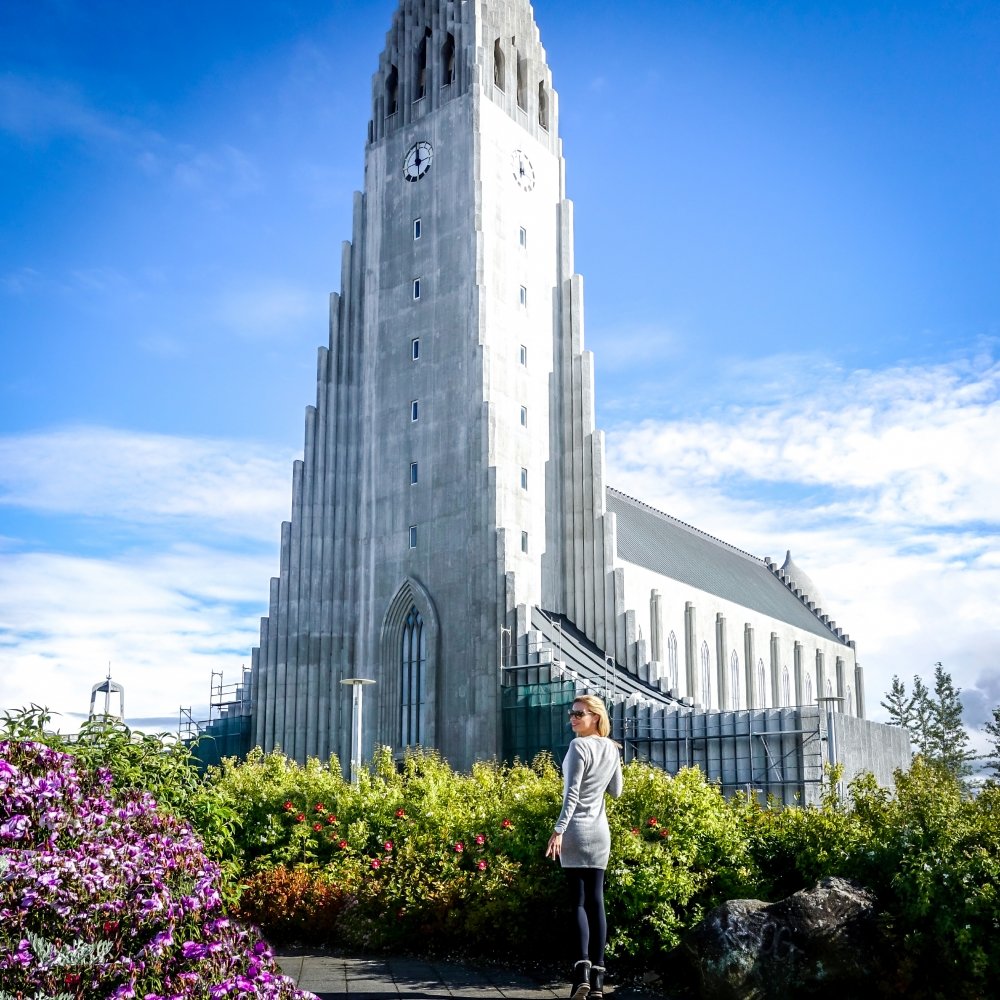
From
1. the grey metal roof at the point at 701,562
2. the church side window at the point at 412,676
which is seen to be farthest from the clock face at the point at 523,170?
the church side window at the point at 412,676

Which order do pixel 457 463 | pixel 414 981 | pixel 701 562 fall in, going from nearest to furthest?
pixel 414 981 → pixel 457 463 → pixel 701 562

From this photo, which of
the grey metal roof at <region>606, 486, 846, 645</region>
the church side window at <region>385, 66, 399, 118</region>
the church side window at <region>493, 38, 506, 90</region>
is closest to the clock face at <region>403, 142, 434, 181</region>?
the church side window at <region>385, 66, 399, 118</region>

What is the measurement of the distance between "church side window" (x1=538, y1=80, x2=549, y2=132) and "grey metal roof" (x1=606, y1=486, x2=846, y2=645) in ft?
66.5

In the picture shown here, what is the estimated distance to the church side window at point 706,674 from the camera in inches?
2554

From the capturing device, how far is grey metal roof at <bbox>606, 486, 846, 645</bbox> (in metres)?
64.7

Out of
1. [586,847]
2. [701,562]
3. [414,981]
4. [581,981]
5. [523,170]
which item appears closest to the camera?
[581,981]

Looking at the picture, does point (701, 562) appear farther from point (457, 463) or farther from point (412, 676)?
point (412, 676)

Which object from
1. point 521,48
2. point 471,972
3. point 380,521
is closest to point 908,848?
point 471,972

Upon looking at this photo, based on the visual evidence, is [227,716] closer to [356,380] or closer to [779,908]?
[356,380]

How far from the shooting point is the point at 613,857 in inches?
504

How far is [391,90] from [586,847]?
5642 cm

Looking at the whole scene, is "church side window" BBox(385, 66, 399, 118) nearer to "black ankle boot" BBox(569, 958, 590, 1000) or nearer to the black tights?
the black tights

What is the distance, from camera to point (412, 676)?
168 ft

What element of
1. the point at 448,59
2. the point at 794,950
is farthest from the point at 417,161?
the point at 794,950
